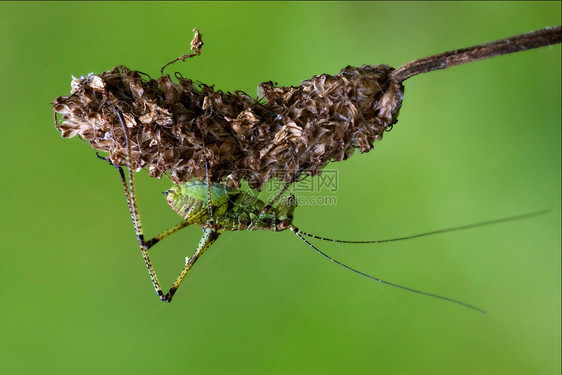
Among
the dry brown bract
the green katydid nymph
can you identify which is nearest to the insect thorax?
Answer: the green katydid nymph

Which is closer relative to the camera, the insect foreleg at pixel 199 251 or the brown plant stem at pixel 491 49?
the brown plant stem at pixel 491 49

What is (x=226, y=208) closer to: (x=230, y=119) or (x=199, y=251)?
(x=199, y=251)

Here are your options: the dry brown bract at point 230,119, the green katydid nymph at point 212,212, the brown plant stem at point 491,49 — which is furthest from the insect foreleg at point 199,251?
the brown plant stem at point 491,49

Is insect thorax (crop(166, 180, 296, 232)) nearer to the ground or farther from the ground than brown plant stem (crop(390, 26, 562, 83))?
nearer to the ground

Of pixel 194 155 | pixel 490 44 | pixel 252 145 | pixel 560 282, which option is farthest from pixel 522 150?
pixel 194 155

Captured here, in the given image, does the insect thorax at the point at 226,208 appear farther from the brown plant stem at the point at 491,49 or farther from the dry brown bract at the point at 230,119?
the brown plant stem at the point at 491,49

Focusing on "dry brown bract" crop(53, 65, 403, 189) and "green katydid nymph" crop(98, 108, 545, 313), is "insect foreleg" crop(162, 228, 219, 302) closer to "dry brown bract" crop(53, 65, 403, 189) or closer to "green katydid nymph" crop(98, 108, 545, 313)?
"green katydid nymph" crop(98, 108, 545, 313)
